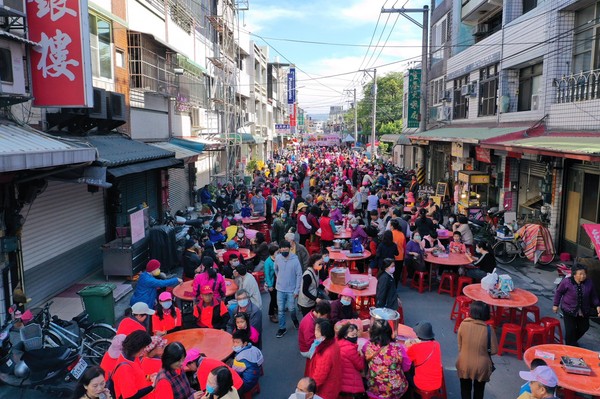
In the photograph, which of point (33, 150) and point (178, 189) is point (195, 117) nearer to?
point (178, 189)

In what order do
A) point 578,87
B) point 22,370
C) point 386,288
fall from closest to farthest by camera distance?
point 22,370 < point 386,288 < point 578,87

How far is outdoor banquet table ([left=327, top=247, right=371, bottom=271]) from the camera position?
11.3 m

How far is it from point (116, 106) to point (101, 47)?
199cm

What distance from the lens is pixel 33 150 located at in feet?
22.9

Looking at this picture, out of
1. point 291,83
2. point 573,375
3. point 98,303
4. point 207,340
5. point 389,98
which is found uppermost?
point 291,83

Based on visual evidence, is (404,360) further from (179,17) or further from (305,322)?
(179,17)

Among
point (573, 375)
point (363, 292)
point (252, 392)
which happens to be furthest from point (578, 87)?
point (252, 392)

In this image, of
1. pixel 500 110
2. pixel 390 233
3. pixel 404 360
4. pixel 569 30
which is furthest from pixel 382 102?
pixel 404 360

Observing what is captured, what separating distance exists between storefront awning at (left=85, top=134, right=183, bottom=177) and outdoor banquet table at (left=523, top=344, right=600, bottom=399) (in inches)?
329

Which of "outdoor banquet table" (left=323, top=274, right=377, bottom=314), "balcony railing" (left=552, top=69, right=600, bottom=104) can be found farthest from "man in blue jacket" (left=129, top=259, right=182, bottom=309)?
"balcony railing" (left=552, top=69, right=600, bottom=104)

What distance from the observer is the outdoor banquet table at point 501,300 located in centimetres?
799

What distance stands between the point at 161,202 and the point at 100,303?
9887 mm

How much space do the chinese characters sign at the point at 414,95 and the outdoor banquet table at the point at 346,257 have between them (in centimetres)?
2117

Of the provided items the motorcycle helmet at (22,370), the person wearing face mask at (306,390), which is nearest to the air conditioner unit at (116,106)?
the motorcycle helmet at (22,370)
